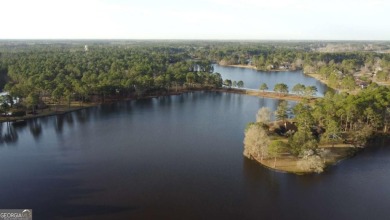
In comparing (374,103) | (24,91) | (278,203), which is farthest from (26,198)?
(374,103)

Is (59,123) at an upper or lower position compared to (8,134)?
upper

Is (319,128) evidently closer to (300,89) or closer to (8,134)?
(300,89)

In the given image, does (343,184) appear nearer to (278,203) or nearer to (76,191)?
(278,203)

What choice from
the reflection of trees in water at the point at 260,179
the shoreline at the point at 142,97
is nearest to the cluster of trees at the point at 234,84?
the shoreline at the point at 142,97

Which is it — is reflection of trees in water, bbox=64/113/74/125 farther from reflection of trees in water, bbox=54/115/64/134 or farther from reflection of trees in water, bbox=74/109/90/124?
reflection of trees in water, bbox=74/109/90/124

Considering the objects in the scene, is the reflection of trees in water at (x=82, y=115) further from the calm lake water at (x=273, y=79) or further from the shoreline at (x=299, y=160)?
the calm lake water at (x=273, y=79)

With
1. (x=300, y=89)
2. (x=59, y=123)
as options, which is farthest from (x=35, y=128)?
(x=300, y=89)
